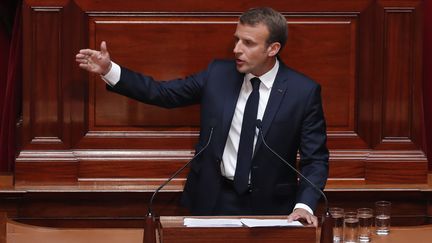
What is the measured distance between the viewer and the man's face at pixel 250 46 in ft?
8.48

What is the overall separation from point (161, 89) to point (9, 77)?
1.86ft

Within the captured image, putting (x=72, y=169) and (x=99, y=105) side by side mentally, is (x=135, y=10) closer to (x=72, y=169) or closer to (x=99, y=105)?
(x=99, y=105)

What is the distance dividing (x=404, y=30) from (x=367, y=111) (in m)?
0.27

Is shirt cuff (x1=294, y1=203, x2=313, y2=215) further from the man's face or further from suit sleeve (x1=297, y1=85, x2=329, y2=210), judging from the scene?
the man's face

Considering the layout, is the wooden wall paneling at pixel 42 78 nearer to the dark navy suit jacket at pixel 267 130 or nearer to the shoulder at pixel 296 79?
the dark navy suit jacket at pixel 267 130

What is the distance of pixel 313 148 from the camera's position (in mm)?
2582

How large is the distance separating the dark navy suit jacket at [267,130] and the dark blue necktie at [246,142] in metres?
0.02

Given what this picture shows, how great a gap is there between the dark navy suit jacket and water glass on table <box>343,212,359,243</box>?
0.34 meters

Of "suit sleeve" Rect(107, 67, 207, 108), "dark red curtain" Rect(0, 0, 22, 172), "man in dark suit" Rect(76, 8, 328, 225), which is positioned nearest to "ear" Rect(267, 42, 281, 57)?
"man in dark suit" Rect(76, 8, 328, 225)

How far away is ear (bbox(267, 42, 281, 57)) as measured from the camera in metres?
2.62

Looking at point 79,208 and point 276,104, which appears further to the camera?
point 79,208

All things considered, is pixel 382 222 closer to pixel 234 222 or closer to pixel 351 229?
pixel 351 229

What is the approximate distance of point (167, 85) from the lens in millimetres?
2748

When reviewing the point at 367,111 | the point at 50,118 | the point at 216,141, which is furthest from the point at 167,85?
the point at 367,111
